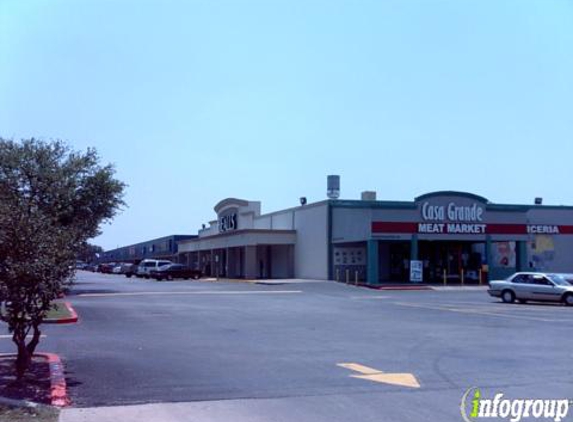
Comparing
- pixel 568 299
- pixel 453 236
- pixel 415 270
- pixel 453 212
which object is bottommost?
pixel 568 299

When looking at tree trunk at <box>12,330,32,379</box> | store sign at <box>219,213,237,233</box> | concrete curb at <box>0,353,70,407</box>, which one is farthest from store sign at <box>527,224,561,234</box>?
tree trunk at <box>12,330,32,379</box>

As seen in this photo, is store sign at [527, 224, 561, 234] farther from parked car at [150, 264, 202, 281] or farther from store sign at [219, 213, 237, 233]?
parked car at [150, 264, 202, 281]

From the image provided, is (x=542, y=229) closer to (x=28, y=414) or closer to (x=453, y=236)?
(x=453, y=236)

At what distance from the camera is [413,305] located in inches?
1192

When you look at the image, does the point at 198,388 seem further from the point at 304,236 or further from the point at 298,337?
the point at 304,236

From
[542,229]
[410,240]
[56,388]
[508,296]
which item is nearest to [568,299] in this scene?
[508,296]

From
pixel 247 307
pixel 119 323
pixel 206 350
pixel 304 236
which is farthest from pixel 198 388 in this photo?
pixel 304 236

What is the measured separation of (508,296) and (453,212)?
16.8 meters

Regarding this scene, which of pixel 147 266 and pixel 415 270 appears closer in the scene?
pixel 415 270

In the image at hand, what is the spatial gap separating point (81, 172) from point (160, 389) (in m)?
31.2

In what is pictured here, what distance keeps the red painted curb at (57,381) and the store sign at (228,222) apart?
192 feet

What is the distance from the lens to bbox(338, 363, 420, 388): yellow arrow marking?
11.0 metres

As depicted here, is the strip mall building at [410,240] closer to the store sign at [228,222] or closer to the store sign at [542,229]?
the store sign at [542,229]

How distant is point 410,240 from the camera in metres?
48.4
